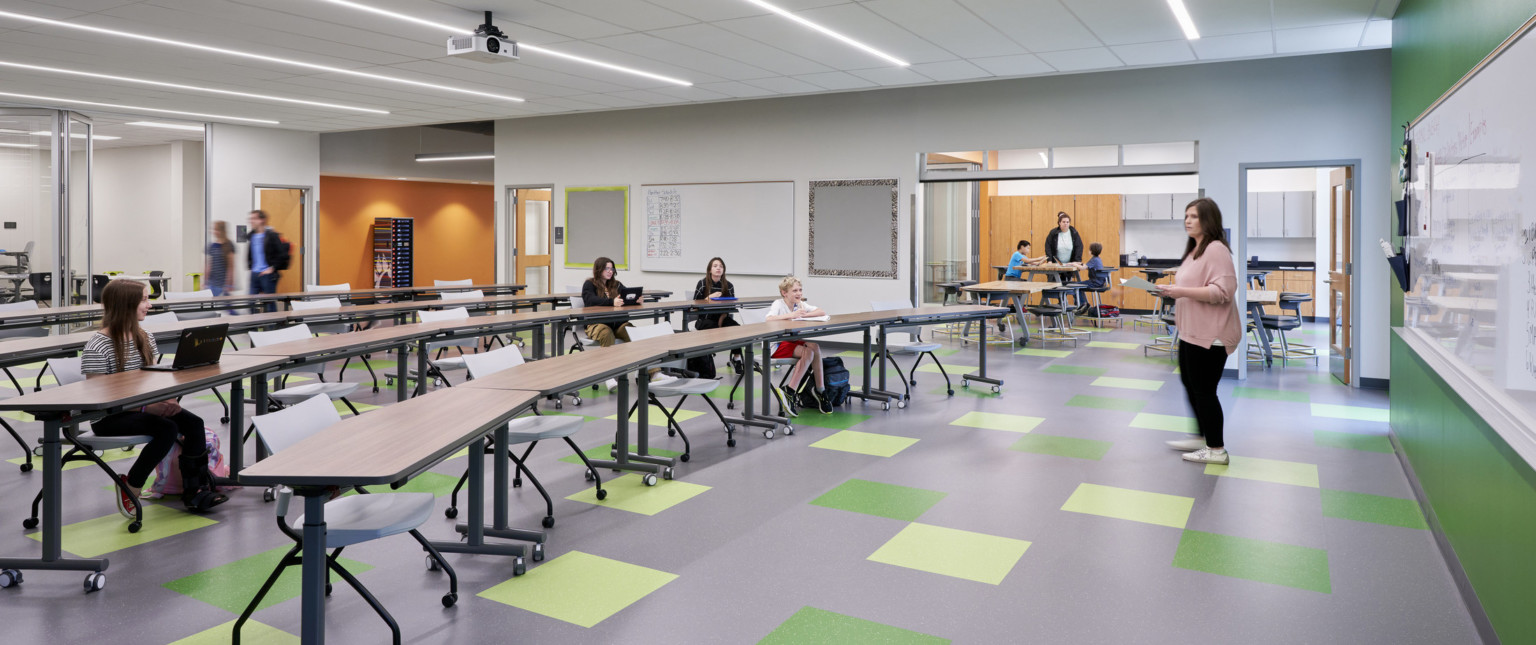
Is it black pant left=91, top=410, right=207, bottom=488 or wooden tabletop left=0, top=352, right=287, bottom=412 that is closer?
wooden tabletop left=0, top=352, right=287, bottom=412

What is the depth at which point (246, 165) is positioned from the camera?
12.6 m

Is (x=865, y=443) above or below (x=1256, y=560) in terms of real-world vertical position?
above

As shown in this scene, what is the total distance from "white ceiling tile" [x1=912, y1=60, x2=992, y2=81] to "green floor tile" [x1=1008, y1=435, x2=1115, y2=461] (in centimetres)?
358

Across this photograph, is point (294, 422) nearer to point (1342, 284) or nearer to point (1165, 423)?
point (1165, 423)

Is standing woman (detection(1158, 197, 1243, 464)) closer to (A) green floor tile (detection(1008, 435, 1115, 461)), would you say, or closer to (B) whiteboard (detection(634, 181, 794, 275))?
(A) green floor tile (detection(1008, 435, 1115, 461))

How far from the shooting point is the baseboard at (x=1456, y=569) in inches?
112

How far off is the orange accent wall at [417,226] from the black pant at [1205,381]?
11496mm

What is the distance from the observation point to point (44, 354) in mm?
4555

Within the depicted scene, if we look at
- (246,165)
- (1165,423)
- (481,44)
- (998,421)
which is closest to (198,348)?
(481,44)

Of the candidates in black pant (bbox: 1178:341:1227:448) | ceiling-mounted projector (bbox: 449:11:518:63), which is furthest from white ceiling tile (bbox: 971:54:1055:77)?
ceiling-mounted projector (bbox: 449:11:518:63)

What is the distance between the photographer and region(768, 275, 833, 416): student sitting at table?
22.2 feet

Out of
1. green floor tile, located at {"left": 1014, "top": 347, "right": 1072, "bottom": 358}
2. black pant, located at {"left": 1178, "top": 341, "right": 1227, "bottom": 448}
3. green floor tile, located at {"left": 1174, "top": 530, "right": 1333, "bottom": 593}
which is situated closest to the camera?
green floor tile, located at {"left": 1174, "top": 530, "right": 1333, "bottom": 593}

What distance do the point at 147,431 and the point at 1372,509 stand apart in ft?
18.6

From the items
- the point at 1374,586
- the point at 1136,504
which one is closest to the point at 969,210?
the point at 1136,504
